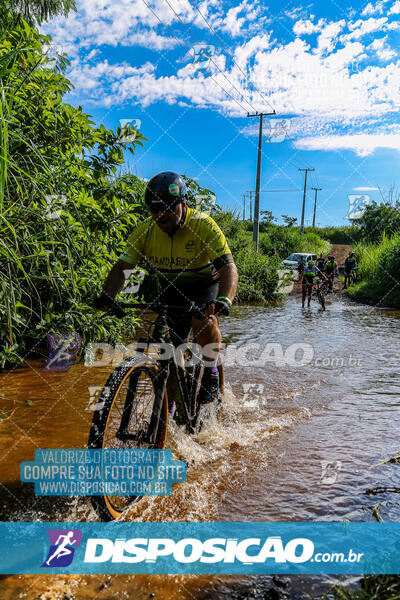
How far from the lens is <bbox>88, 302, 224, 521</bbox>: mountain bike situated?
257 cm

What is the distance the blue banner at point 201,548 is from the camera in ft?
7.72

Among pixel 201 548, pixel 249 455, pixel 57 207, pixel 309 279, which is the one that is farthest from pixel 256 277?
pixel 201 548

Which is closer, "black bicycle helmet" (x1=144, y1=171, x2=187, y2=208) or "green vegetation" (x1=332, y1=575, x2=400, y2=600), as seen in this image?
"green vegetation" (x1=332, y1=575, x2=400, y2=600)

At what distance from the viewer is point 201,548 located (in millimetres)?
2535

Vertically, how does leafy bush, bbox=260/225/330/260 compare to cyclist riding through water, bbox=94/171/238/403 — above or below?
above

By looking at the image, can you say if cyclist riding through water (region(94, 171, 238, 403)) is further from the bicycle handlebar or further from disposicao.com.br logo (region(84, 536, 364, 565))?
disposicao.com.br logo (region(84, 536, 364, 565))

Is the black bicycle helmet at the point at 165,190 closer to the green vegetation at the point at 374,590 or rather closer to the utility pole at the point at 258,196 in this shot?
the green vegetation at the point at 374,590

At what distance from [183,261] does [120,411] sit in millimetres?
1296

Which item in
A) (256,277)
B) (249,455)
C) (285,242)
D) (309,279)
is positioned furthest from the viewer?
(285,242)

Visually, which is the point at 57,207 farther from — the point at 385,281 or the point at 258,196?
the point at 258,196

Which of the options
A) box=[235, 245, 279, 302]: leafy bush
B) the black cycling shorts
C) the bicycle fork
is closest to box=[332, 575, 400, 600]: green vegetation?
the bicycle fork

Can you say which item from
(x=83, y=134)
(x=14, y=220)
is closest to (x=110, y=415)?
(x=14, y=220)

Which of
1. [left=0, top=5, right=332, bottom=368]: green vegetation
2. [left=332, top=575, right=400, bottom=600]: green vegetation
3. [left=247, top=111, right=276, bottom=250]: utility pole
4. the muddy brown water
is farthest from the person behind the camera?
[left=247, top=111, right=276, bottom=250]: utility pole

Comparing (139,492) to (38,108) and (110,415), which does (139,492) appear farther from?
(38,108)
